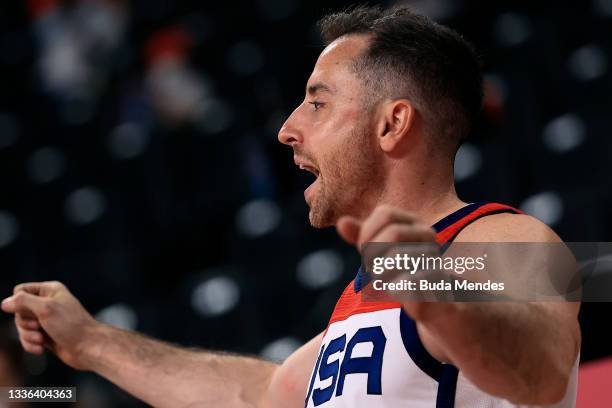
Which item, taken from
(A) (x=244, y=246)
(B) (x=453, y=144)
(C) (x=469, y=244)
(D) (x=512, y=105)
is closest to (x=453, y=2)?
(D) (x=512, y=105)

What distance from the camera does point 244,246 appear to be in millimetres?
5180

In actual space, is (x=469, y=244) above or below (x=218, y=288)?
above

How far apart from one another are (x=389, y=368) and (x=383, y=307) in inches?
6.1

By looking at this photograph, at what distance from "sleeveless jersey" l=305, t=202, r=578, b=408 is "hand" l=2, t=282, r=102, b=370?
2.32 feet

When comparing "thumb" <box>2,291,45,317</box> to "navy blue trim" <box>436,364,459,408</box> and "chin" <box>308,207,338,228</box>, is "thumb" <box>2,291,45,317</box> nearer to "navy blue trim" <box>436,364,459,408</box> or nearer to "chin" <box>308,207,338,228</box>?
"chin" <box>308,207,338,228</box>

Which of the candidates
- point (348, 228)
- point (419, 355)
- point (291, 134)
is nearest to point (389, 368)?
point (419, 355)

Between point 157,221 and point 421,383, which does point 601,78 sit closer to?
point 157,221

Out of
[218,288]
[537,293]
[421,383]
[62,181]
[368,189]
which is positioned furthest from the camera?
[62,181]

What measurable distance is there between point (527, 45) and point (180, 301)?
2.55 meters

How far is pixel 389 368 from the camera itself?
76.6 inches

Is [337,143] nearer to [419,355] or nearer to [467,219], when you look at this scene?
[467,219]

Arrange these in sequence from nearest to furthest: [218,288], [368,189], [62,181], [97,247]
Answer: [368,189], [218,288], [97,247], [62,181]

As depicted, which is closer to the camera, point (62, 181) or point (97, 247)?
point (97, 247)

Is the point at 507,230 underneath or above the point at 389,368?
above
